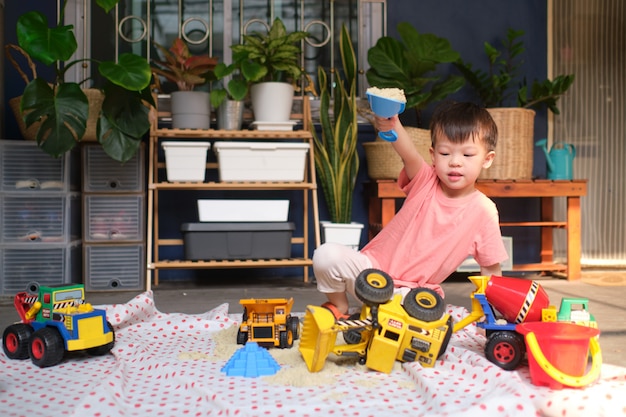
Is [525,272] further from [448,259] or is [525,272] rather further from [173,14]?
[173,14]

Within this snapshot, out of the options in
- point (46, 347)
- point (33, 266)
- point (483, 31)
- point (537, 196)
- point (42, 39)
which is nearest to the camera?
point (46, 347)

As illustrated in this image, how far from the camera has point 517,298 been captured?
1.52 meters

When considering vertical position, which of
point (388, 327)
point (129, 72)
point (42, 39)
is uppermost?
point (42, 39)

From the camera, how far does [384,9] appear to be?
3750mm

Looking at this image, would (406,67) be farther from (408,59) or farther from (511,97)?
(511,97)

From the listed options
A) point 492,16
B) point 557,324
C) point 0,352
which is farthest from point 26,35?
point 492,16

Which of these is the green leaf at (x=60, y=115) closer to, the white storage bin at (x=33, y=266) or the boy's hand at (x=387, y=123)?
the white storage bin at (x=33, y=266)

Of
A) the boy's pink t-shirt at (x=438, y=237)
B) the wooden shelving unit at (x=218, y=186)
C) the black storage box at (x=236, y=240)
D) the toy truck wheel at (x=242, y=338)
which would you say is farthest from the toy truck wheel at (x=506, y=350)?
the black storage box at (x=236, y=240)

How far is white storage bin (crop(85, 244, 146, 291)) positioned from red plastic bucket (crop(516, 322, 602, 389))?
7.53 ft

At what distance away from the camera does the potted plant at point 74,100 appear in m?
2.62

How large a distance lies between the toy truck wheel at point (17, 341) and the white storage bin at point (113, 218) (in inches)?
63.6

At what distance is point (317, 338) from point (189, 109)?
6.83 feet

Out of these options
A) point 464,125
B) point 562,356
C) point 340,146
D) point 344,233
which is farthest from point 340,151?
point 562,356

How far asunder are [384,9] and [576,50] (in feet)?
3.97
